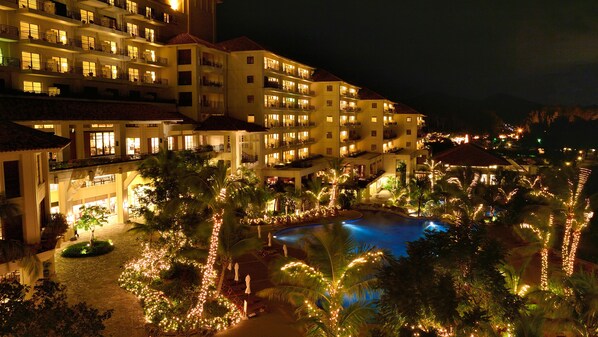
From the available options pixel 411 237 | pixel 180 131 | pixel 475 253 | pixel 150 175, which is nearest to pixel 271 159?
pixel 180 131

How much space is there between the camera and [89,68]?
38781mm

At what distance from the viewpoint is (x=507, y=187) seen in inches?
1593

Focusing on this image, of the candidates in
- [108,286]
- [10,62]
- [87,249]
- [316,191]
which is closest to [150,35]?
[10,62]

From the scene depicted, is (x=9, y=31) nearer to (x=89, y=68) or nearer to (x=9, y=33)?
(x=9, y=33)

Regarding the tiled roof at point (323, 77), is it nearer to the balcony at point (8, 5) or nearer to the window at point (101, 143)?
the window at point (101, 143)

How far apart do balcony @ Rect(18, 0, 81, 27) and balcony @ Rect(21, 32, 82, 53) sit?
128cm

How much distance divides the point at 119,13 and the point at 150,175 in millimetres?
23556

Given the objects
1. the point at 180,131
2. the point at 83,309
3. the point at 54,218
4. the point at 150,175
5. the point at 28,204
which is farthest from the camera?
the point at 180,131

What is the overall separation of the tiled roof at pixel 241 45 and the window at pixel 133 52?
32.2 ft

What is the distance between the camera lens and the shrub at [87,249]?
27562 mm

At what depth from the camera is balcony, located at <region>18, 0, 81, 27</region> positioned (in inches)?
1271

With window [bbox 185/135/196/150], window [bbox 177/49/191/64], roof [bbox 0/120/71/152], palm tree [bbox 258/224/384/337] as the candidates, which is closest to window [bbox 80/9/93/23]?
window [bbox 177/49/191/64]

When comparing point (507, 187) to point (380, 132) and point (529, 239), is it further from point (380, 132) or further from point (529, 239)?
point (380, 132)

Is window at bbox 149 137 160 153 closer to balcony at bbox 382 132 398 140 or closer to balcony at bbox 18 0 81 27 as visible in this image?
balcony at bbox 18 0 81 27
